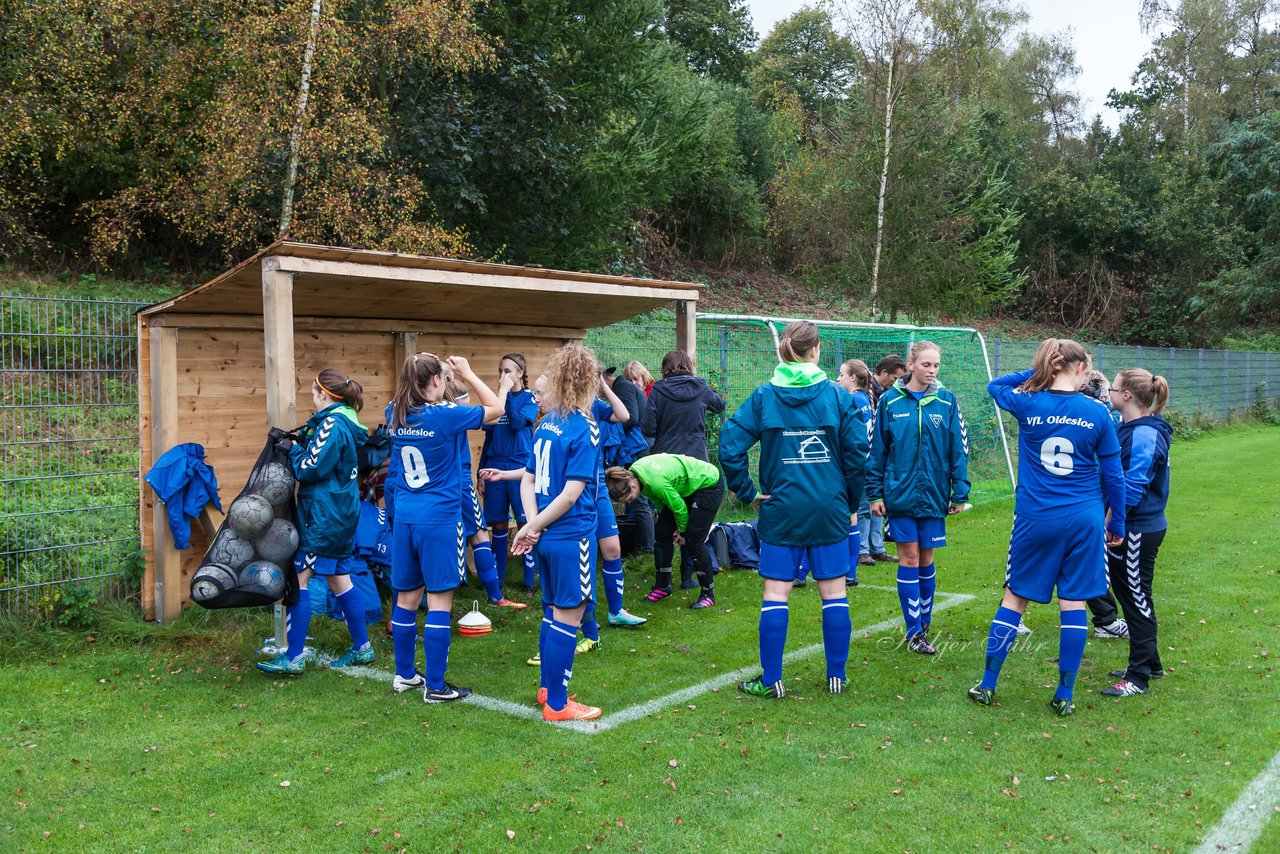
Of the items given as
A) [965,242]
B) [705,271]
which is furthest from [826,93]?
[965,242]

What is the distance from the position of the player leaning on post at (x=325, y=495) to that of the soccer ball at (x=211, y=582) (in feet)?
1.42

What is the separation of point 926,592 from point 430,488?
339cm

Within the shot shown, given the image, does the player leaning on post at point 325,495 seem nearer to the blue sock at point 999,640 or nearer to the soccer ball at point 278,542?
the soccer ball at point 278,542

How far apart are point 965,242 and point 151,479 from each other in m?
19.5

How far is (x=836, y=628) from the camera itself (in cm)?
544

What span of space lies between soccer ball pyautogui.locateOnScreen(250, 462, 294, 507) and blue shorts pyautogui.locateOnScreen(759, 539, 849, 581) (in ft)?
9.61

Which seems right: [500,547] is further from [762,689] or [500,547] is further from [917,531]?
[917,531]

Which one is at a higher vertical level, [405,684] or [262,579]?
[262,579]

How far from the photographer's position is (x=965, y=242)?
2222cm

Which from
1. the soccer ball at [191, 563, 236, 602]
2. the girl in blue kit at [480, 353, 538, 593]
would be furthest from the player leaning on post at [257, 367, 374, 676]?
the girl in blue kit at [480, 353, 538, 593]

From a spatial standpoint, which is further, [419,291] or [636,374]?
[636,374]

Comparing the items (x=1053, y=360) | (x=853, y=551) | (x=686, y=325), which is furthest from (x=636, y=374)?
(x=1053, y=360)

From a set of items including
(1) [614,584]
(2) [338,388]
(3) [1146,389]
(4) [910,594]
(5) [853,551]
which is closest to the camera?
(3) [1146,389]

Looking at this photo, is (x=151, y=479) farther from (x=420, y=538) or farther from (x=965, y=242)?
(x=965, y=242)
